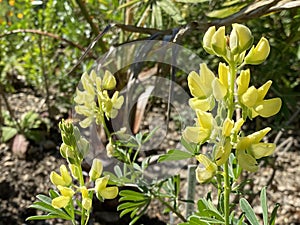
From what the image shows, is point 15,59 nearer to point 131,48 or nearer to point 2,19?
point 2,19

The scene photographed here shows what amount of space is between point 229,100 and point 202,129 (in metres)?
0.05

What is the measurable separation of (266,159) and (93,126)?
52cm

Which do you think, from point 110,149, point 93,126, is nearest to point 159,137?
point 93,126

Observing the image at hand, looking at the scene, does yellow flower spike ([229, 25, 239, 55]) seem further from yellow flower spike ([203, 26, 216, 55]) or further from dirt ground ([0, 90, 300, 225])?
dirt ground ([0, 90, 300, 225])

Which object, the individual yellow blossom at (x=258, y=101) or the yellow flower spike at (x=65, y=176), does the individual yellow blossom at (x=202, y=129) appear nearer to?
the individual yellow blossom at (x=258, y=101)

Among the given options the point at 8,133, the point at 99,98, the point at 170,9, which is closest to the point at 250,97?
the point at 99,98

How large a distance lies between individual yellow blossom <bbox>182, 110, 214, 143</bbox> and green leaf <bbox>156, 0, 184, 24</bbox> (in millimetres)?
811

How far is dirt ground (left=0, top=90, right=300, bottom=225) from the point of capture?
1670 millimetres

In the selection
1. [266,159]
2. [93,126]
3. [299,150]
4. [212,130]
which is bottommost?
[299,150]

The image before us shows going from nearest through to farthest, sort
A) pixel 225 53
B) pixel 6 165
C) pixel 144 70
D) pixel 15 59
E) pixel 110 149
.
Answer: pixel 225 53 → pixel 110 149 → pixel 144 70 → pixel 6 165 → pixel 15 59

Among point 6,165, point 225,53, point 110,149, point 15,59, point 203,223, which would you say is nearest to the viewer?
point 225,53

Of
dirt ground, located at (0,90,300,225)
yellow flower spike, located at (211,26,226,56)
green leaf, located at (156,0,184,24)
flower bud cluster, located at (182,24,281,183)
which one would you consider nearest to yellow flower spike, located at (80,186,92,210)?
flower bud cluster, located at (182,24,281,183)

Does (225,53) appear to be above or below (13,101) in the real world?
above

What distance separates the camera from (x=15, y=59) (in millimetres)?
2219
